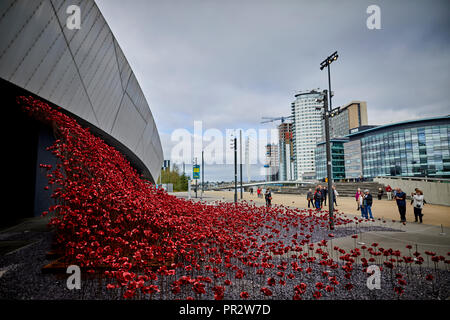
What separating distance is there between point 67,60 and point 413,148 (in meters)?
87.8

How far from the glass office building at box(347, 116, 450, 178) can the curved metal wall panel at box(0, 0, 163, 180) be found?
72874 millimetres

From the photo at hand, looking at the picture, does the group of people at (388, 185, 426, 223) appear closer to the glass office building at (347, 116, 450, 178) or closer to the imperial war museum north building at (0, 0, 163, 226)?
the imperial war museum north building at (0, 0, 163, 226)

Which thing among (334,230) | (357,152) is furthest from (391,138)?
(334,230)

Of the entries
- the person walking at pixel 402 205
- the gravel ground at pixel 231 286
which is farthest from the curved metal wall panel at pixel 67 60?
the person walking at pixel 402 205

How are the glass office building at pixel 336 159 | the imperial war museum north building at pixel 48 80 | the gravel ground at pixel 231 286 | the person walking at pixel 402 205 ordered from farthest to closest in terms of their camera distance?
the glass office building at pixel 336 159
the person walking at pixel 402 205
the imperial war museum north building at pixel 48 80
the gravel ground at pixel 231 286

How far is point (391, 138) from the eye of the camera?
7381cm

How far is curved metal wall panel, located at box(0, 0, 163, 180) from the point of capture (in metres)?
5.81

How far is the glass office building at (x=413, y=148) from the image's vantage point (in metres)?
63.5

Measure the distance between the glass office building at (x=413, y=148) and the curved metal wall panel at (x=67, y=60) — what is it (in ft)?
239

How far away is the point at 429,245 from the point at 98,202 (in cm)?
929

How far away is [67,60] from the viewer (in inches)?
298

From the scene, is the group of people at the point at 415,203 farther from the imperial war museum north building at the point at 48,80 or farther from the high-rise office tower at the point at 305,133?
the high-rise office tower at the point at 305,133

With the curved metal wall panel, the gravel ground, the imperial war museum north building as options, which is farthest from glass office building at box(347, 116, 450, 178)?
the imperial war museum north building
